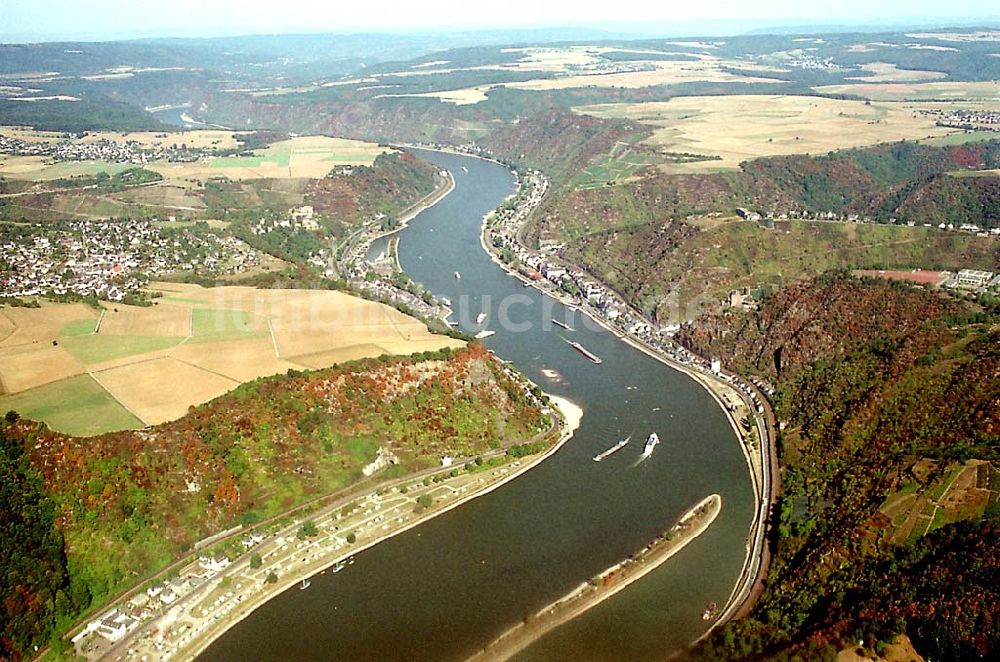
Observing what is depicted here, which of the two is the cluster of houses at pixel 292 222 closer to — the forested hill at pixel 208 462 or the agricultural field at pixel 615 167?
the agricultural field at pixel 615 167

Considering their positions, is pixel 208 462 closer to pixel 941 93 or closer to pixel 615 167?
pixel 615 167

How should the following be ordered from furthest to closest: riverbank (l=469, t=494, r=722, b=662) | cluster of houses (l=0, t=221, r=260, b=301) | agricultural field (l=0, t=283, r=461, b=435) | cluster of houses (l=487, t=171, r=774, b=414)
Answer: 1. cluster of houses (l=0, t=221, r=260, b=301)
2. cluster of houses (l=487, t=171, r=774, b=414)
3. agricultural field (l=0, t=283, r=461, b=435)
4. riverbank (l=469, t=494, r=722, b=662)

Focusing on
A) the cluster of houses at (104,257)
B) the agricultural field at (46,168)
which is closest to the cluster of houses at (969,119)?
the cluster of houses at (104,257)

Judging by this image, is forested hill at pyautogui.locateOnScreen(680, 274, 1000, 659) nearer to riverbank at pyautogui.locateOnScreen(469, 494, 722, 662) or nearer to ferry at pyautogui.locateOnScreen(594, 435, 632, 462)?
riverbank at pyautogui.locateOnScreen(469, 494, 722, 662)

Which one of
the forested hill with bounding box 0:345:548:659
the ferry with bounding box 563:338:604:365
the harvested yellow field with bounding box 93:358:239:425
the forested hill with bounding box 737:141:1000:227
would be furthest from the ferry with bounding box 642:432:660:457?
the forested hill with bounding box 737:141:1000:227

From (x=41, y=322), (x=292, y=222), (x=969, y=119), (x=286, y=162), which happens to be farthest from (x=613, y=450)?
(x=969, y=119)

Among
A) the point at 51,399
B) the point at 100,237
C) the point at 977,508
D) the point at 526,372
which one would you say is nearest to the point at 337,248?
the point at 100,237
